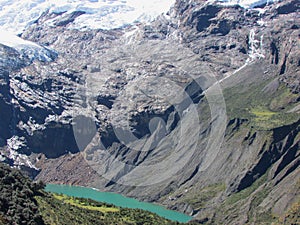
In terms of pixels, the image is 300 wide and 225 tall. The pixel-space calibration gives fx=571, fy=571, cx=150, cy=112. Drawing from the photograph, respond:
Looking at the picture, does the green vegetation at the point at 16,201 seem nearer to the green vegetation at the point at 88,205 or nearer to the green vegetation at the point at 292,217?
the green vegetation at the point at 88,205

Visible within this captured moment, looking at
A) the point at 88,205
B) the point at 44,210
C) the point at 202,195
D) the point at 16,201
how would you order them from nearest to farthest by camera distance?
the point at 16,201, the point at 44,210, the point at 88,205, the point at 202,195

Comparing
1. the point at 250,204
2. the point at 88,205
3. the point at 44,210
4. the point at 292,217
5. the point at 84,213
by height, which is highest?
the point at 250,204

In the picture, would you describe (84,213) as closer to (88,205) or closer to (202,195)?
(88,205)

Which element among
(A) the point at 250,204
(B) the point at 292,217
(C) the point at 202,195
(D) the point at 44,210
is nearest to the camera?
(D) the point at 44,210

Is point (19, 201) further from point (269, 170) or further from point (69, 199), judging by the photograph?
point (269, 170)

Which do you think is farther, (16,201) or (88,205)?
(88,205)

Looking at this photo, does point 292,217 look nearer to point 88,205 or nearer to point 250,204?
point 250,204

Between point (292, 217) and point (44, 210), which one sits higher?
point (292, 217)

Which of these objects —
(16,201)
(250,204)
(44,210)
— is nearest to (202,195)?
(250,204)
